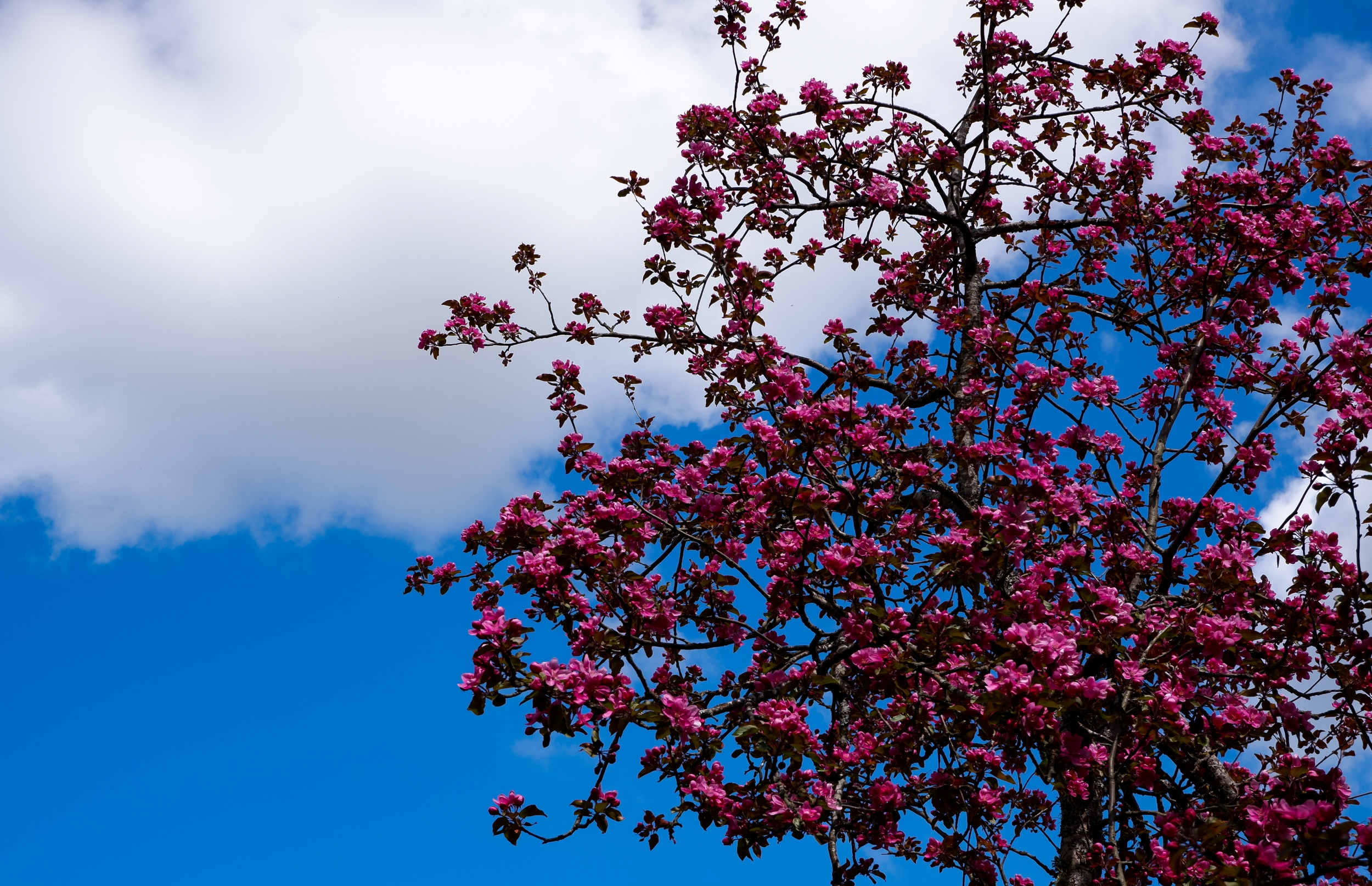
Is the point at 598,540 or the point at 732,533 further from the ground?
the point at 732,533

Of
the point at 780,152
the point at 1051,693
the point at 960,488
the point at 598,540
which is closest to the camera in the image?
the point at 1051,693

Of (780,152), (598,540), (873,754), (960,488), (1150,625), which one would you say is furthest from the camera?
(780,152)

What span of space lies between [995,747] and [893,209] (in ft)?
13.8

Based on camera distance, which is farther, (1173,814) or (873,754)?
(873,754)

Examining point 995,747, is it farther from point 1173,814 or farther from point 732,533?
point 732,533

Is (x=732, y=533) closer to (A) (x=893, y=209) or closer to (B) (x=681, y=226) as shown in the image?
(B) (x=681, y=226)

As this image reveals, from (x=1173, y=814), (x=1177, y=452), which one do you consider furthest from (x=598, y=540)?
(x=1177, y=452)

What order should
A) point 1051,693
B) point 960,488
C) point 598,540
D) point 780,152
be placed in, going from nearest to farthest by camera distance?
point 1051,693 < point 598,540 < point 960,488 < point 780,152

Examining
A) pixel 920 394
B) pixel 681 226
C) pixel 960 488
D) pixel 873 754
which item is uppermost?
pixel 920 394

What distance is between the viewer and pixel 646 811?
225 inches

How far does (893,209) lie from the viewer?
8086mm

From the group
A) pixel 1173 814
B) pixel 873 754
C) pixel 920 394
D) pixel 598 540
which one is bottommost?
pixel 1173 814

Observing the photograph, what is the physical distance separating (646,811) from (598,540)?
5.64ft

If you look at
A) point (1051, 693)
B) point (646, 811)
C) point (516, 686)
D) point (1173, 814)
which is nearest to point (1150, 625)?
point (1173, 814)
